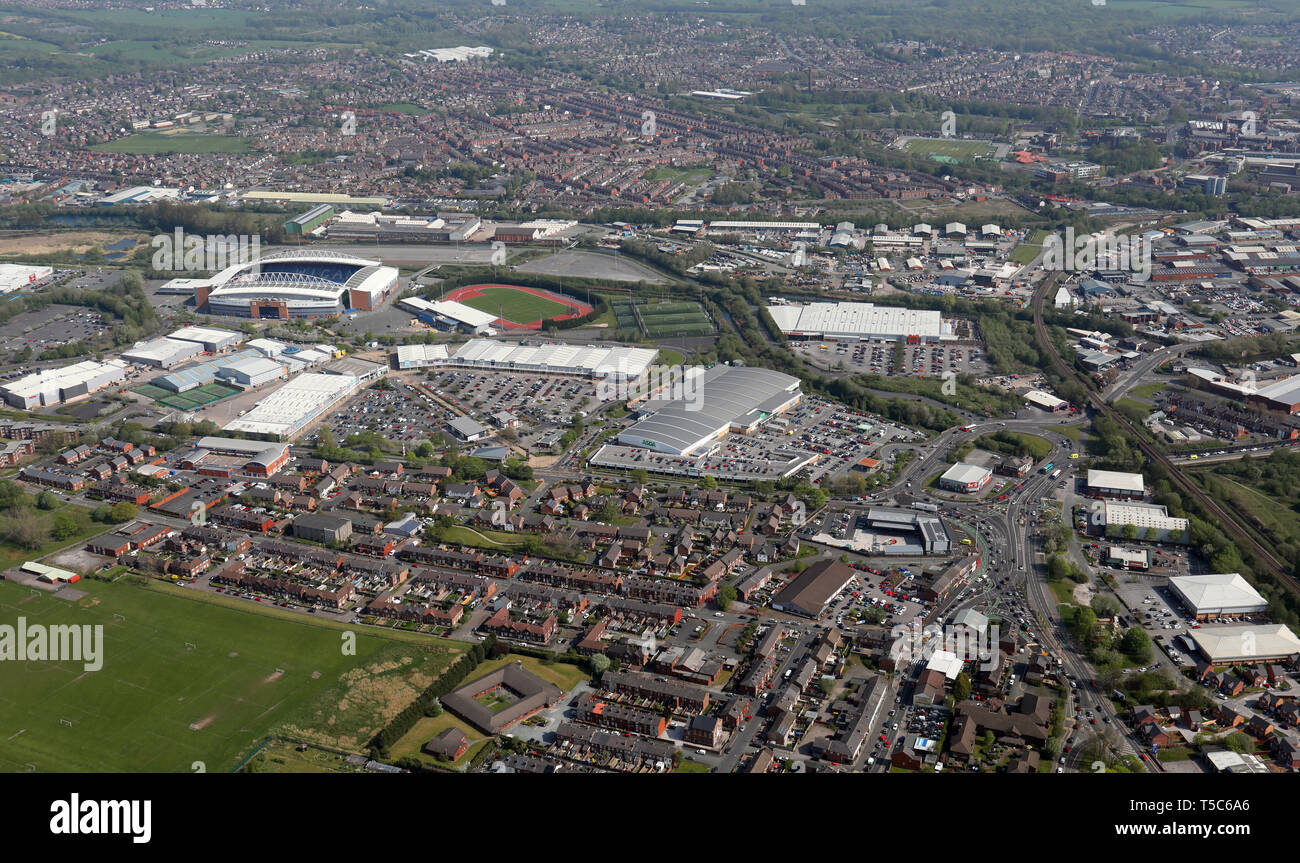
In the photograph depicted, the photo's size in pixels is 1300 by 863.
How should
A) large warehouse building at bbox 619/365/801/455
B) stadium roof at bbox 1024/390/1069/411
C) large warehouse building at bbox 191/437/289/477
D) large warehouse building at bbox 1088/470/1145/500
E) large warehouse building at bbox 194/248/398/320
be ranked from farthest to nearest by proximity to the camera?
large warehouse building at bbox 194/248/398/320 < stadium roof at bbox 1024/390/1069/411 < large warehouse building at bbox 619/365/801/455 < large warehouse building at bbox 191/437/289/477 < large warehouse building at bbox 1088/470/1145/500

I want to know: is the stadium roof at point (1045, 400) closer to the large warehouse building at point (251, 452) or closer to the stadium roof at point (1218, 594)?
the stadium roof at point (1218, 594)

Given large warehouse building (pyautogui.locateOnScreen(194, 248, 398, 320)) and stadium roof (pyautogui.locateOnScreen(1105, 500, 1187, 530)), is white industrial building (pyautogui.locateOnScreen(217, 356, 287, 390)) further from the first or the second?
stadium roof (pyautogui.locateOnScreen(1105, 500, 1187, 530))

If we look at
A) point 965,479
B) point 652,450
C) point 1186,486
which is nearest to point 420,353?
point 652,450

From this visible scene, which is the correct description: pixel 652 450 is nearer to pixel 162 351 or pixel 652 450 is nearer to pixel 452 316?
pixel 452 316

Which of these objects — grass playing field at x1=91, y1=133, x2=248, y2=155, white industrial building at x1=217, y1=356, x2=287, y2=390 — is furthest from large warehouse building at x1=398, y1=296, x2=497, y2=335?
grass playing field at x1=91, y1=133, x2=248, y2=155
